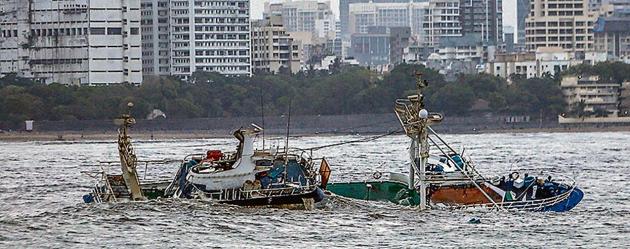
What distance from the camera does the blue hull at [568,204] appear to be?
6316 centimetres

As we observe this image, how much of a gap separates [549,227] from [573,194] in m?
5.58

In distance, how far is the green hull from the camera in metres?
63.7

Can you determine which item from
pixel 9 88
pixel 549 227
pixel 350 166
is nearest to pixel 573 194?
pixel 549 227

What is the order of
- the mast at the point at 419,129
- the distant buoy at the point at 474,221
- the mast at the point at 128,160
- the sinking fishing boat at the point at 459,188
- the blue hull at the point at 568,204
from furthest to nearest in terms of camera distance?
the blue hull at the point at 568,204
the mast at the point at 128,160
the sinking fishing boat at the point at 459,188
the mast at the point at 419,129
the distant buoy at the point at 474,221

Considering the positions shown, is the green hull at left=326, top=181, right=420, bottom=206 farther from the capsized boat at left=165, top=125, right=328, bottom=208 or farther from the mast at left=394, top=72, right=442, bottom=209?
the capsized boat at left=165, top=125, right=328, bottom=208

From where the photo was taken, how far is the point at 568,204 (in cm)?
6378

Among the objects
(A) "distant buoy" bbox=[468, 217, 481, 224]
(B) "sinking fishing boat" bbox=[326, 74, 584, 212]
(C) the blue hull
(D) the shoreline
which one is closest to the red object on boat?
(B) "sinking fishing boat" bbox=[326, 74, 584, 212]

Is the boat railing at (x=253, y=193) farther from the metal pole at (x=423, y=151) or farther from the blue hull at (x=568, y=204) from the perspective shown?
the blue hull at (x=568, y=204)

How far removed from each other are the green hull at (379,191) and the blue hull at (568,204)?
14.2ft

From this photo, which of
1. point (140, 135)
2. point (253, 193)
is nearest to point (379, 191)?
point (253, 193)

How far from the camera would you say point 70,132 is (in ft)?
590

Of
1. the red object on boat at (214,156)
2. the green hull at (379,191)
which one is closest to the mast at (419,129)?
the green hull at (379,191)

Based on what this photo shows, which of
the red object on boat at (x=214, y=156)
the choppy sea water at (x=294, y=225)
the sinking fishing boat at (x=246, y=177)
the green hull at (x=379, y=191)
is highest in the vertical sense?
the red object on boat at (x=214, y=156)

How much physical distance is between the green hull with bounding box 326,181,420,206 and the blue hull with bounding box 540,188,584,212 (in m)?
4.32
